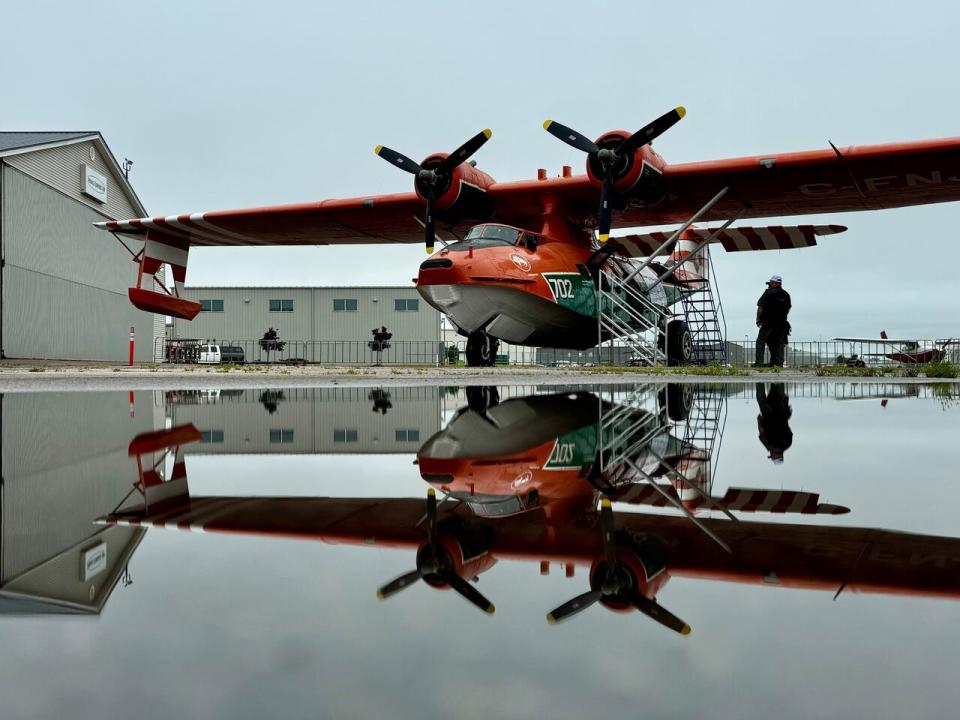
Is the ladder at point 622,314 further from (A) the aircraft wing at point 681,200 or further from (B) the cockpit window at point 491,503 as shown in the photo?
(B) the cockpit window at point 491,503

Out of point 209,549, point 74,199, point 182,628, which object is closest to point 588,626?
point 182,628

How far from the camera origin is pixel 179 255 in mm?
19719

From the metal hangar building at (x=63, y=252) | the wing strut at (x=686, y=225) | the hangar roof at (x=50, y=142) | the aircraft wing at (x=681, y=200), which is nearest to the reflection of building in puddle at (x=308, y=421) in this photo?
the wing strut at (x=686, y=225)

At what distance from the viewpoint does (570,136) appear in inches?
545

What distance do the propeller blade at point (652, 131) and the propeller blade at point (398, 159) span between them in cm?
439

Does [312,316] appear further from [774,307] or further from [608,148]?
[608,148]

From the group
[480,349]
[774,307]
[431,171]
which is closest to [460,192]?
[431,171]

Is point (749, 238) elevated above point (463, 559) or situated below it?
above

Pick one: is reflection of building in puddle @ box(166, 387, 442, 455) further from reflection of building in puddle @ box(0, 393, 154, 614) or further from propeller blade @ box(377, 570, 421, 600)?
propeller blade @ box(377, 570, 421, 600)

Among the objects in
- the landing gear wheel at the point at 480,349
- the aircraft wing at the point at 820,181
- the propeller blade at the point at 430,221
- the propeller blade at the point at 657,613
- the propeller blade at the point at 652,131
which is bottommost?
the propeller blade at the point at 657,613

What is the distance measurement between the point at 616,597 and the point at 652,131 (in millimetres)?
13119

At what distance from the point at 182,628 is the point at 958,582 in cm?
138

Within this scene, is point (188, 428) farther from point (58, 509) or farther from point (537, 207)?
point (537, 207)

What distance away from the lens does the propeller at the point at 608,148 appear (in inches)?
514
